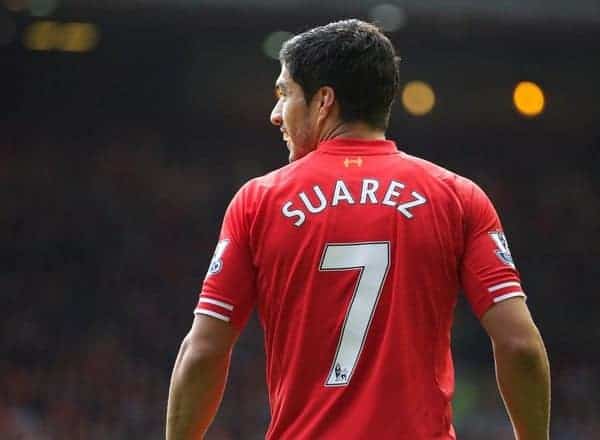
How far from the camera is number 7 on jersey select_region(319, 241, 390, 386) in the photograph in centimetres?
239

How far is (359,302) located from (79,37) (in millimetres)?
10543

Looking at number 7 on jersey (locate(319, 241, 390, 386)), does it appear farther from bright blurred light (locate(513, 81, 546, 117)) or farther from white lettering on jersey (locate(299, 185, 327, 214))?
bright blurred light (locate(513, 81, 546, 117))

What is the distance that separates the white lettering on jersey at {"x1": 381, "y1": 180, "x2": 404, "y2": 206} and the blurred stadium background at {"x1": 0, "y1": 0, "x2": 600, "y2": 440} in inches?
363

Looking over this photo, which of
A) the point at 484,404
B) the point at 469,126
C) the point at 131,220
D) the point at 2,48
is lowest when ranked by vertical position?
the point at 484,404

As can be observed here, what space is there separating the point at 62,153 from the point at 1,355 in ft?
7.76

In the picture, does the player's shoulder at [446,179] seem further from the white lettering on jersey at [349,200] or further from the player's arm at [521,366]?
the player's arm at [521,366]

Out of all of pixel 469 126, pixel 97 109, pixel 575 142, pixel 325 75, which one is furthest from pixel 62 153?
pixel 325 75

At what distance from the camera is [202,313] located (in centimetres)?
246

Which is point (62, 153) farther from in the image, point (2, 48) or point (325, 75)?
point (325, 75)

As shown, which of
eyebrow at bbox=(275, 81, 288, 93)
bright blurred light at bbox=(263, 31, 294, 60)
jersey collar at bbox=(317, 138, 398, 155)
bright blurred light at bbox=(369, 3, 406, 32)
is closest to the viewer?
jersey collar at bbox=(317, 138, 398, 155)

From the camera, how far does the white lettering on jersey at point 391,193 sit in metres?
2.43

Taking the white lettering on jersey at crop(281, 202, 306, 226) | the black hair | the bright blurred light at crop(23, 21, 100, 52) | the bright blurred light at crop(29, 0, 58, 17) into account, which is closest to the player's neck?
the black hair

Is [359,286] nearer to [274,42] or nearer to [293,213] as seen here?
[293,213]

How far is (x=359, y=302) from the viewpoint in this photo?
7.84 ft
